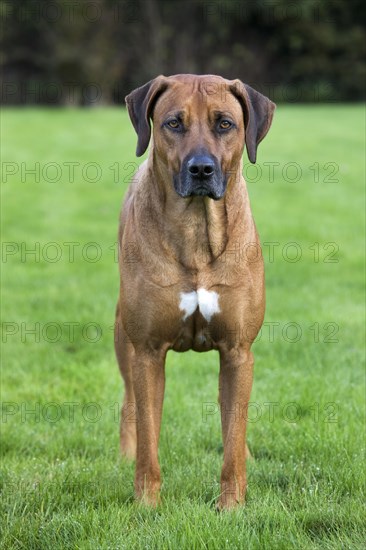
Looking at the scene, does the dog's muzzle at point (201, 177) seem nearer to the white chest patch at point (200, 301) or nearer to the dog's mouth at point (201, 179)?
the dog's mouth at point (201, 179)

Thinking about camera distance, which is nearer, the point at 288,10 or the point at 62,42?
the point at 62,42

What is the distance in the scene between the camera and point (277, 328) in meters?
6.90

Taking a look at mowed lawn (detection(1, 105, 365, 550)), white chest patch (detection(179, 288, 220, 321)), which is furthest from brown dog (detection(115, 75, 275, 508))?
mowed lawn (detection(1, 105, 365, 550))

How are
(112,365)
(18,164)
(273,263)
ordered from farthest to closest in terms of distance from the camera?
(18,164) → (273,263) → (112,365)

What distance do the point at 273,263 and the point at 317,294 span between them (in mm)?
1122

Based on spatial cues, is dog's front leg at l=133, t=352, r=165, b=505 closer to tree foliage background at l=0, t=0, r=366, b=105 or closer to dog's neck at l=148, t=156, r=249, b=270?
dog's neck at l=148, t=156, r=249, b=270

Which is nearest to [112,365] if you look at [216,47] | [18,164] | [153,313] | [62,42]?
[153,313]

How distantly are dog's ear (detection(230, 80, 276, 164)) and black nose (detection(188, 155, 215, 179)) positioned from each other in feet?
1.36

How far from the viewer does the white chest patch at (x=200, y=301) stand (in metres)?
3.89

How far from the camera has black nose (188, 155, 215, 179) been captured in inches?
146

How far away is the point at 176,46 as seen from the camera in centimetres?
3550

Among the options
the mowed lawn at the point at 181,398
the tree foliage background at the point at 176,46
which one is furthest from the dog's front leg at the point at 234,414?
the tree foliage background at the point at 176,46

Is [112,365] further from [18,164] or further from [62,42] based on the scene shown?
[62,42]

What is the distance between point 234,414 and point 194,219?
929 millimetres
